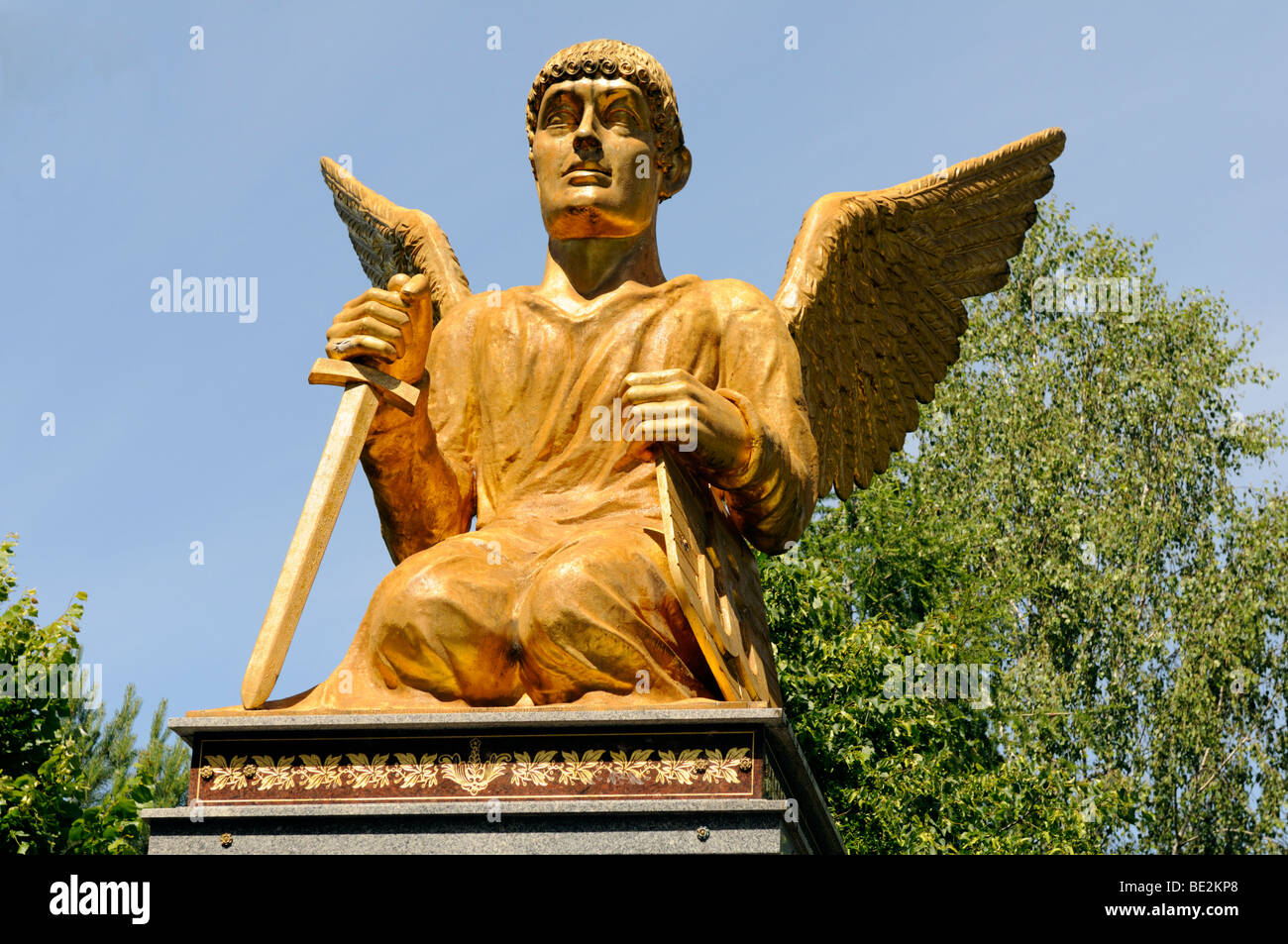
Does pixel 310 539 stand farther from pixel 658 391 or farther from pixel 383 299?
pixel 658 391

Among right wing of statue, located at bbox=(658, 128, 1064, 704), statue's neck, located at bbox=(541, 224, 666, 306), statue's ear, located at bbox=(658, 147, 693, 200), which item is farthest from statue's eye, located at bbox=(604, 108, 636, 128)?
right wing of statue, located at bbox=(658, 128, 1064, 704)

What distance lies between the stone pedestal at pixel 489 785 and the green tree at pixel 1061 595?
11.1 metres

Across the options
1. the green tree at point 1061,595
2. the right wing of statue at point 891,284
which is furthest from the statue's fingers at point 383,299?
the green tree at point 1061,595

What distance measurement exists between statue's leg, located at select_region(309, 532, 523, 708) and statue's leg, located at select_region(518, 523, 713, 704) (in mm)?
90

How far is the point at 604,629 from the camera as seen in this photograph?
6.81 meters

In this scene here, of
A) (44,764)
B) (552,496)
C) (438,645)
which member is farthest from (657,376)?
(44,764)

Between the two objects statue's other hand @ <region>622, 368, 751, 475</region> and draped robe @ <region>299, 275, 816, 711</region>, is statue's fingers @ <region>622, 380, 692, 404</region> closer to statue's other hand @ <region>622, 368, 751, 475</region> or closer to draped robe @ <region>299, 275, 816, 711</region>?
statue's other hand @ <region>622, 368, 751, 475</region>

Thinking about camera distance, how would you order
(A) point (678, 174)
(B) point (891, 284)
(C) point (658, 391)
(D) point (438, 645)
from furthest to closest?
(B) point (891, 284) < (A) point (678, 174) < (C) point (658, 391) < (D) point (438, 645)

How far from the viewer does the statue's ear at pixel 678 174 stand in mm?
8445

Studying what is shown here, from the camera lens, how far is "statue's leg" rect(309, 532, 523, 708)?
691 centimetres

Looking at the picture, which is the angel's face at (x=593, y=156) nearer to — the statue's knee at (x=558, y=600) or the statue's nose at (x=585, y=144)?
the statue's nose at (x=585, y=144)

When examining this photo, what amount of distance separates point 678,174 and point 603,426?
1383 millimetres

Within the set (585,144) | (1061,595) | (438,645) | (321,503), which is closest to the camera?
(438,645)
